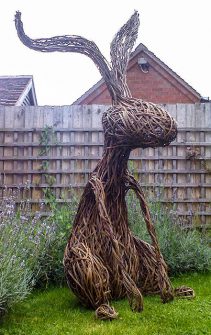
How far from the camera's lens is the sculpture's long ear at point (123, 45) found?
14.2 feet

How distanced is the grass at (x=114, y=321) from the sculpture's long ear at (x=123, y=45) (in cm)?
192

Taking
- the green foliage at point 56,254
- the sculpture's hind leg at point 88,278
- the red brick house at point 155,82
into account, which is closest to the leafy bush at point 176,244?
the green foliage at point 56,254

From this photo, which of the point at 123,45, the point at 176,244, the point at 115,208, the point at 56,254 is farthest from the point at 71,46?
the point at 176,244

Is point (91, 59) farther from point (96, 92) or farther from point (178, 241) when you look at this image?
point (96, 92)

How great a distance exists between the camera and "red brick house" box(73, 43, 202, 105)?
15.1 m

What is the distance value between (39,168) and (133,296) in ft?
13.1

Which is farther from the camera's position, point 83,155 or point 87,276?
point 83,155

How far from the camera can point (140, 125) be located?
3.78 meters

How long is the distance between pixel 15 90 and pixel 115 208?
9843 millimetres

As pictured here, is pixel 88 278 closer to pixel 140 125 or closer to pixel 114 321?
pixel 114 321

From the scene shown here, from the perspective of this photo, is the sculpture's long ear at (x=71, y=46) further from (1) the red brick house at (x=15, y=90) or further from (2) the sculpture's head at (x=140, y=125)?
(1) the red brick house at (x=15, y=90)

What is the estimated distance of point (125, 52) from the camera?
442 cm

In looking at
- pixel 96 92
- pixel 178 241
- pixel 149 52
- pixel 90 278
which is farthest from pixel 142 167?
pixel 149 52

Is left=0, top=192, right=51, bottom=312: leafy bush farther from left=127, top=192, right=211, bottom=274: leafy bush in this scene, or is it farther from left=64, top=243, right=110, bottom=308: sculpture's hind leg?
left=127, top=192, right=211, bottom=274: leafy bush
